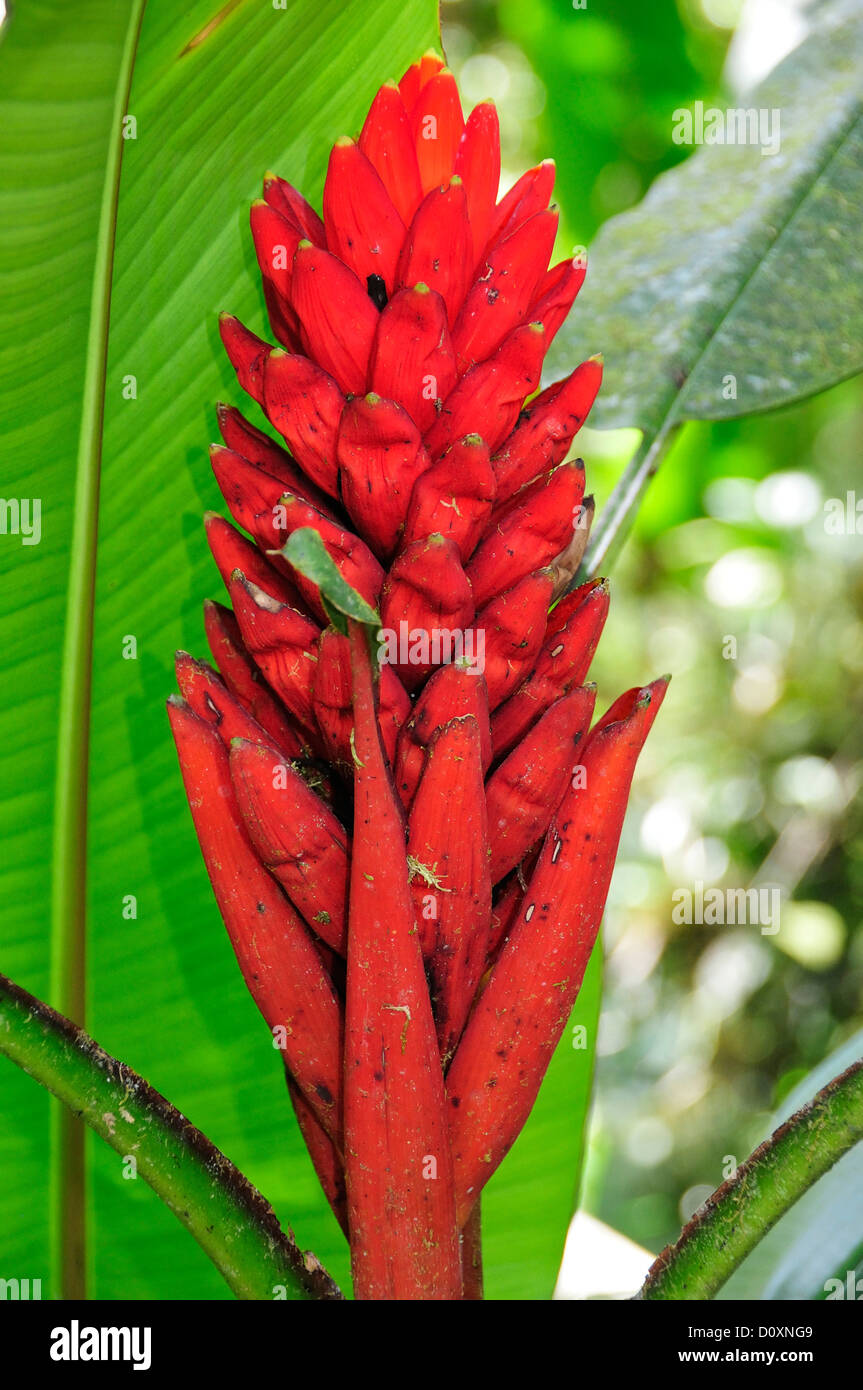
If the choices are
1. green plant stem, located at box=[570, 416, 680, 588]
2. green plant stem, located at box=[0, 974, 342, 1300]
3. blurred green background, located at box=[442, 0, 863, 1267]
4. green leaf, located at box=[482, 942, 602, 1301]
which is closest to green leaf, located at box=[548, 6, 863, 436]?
green plant stem, located at box=[570, 416, 680, 588]

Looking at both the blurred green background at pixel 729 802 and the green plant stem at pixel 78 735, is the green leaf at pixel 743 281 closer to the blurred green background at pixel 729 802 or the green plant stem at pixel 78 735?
the green plant stem at pixel 78 735

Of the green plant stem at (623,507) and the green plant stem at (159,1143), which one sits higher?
the green plant stem at (623,507)

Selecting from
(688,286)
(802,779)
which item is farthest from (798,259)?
(802,779)

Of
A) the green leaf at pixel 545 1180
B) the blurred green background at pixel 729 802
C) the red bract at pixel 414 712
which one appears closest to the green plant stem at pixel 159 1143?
the red bract at pixel 414 712

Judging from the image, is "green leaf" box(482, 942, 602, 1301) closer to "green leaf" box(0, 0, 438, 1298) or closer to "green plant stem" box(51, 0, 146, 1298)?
"green leaf" box(0, 0, 438, 1298)

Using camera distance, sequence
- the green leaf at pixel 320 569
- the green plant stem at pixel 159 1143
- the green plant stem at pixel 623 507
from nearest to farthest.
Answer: the green leaf at pixel 320 569, the green plant stem at pixel 159 1143, the green plant stem at pixel 623 507
